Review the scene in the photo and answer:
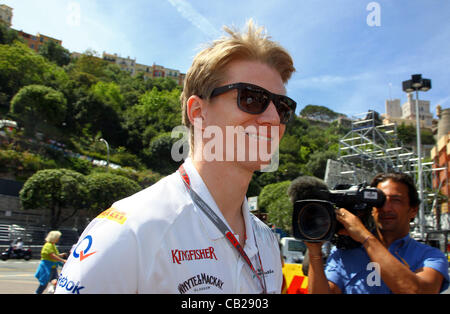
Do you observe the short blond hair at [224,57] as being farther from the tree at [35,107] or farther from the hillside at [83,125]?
the tree at [35,107]

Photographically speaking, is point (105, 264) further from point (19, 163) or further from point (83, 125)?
point (83, 125)

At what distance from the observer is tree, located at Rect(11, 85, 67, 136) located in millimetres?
37594

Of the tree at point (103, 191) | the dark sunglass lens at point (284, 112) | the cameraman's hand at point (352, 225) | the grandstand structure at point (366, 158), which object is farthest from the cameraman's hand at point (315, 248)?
the tree at point (103, 191)

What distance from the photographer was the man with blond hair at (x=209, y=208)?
989mm

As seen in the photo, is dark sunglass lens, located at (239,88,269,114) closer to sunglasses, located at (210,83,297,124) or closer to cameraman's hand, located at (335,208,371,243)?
sunglasses, located at (210,83,297,124)

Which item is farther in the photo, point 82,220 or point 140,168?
point 140,168

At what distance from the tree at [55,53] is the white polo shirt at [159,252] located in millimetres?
77793

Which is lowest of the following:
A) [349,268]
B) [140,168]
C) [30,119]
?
[349,268]

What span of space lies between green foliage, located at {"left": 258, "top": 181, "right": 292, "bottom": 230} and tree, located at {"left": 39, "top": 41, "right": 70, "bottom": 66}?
189ft

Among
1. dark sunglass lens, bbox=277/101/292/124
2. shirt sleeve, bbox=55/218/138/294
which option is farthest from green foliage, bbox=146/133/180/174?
shirt sleeve, bbox=55/218/138/294
